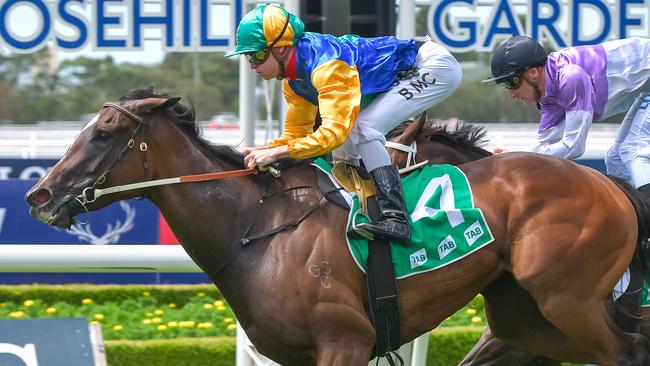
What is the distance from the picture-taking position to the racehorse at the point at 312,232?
4164 millimetres

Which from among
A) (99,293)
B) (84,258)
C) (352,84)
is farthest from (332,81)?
(99,293)

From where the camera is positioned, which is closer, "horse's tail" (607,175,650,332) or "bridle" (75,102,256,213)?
"bridle" (75,102,256,213)

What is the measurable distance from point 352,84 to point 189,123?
0.69 m

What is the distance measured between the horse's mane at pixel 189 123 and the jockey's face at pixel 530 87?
4.11ft

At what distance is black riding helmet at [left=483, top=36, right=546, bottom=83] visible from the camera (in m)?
4.71

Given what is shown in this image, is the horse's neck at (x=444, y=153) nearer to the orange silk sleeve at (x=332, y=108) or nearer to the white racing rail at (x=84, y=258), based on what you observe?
the orange silk sleeve at (x=332, y=108)

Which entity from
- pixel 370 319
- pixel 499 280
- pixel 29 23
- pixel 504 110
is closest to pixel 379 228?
pixel 370 319

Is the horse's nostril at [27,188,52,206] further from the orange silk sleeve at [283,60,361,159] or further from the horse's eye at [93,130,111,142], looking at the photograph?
the orange silk sleeve at [283,60,361,159]

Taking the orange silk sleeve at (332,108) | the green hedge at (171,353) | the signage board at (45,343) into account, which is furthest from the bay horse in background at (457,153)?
the green hedge at (171,353)

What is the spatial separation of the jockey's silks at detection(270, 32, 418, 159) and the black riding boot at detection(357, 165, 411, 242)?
0.87 feet

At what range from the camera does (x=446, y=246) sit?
4.33 m

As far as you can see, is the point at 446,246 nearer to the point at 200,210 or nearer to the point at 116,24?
the point at 200,210

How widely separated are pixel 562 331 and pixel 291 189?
3.92ft

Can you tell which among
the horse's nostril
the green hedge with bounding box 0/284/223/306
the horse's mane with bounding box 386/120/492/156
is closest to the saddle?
the horse's mane with bounding box 386/120/492/156
